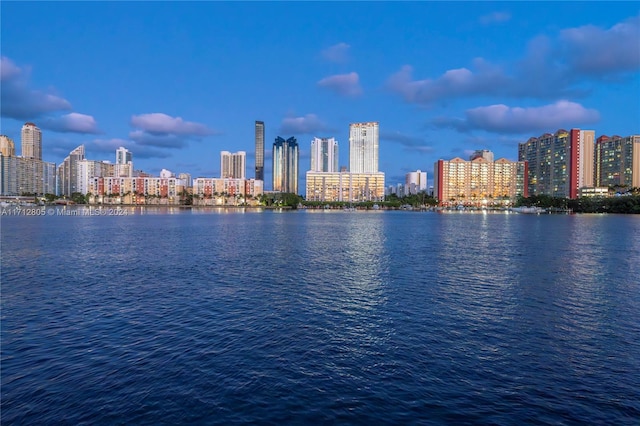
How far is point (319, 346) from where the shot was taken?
19.4 meters

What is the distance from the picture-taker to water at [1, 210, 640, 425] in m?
13.9

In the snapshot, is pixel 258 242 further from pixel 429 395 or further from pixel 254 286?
pixel 429 395

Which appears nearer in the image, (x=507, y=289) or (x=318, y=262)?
(x=507, y=289)

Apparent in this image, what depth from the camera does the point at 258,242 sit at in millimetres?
66125

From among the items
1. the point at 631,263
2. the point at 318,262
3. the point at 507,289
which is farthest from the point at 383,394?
the point at 631,263

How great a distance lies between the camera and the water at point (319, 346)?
13922mm

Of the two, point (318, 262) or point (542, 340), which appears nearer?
point (542, 340)

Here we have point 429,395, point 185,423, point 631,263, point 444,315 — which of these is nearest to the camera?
point 185,423

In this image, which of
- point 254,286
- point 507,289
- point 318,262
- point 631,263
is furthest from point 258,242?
point 631,263

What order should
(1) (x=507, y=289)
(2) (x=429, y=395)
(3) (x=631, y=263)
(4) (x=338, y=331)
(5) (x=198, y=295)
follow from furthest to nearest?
(3) (x=631, y=263)
(1) (x=507, y=289)
(5) (x=198, y=295)
(4) (x=338, y=331)
(2) (x=429, y=395)

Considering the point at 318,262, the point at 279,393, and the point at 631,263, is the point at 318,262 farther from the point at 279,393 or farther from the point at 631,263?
the point at 631,263

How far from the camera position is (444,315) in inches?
955

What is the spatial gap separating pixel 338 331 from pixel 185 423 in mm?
10118

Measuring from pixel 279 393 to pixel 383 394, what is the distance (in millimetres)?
3957
